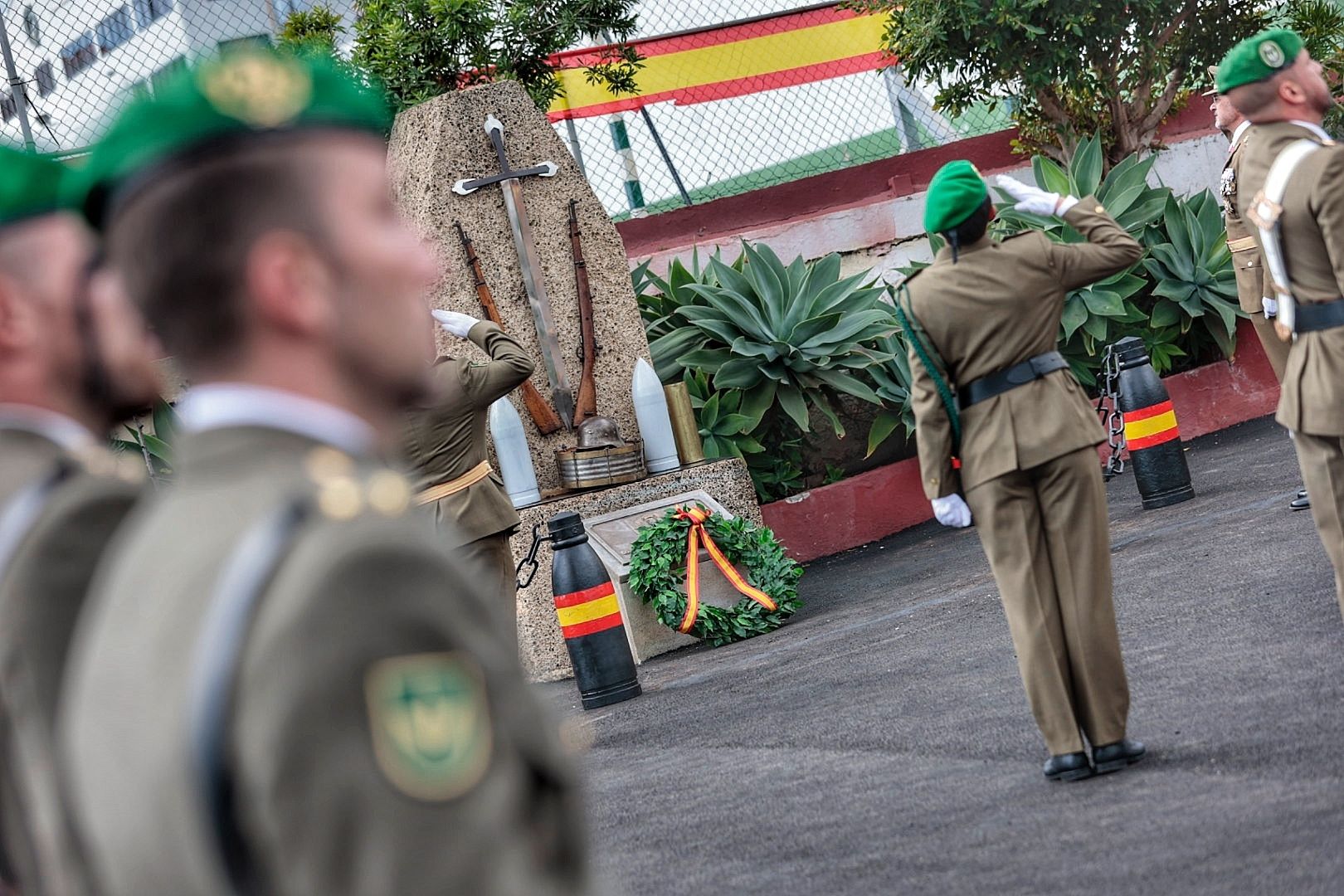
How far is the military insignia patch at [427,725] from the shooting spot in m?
1.17

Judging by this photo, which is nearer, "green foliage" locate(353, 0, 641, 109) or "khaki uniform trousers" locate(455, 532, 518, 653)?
"khaki uniform trousers" locate(455, 532, 518, 653)

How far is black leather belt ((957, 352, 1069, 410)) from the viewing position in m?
5.20

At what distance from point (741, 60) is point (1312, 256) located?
9.87 metres

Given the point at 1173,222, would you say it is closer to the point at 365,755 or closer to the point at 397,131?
the point at 397,131

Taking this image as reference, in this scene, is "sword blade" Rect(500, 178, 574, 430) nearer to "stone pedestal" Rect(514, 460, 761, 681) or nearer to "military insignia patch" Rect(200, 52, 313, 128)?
"stone pedestal" Rect(514, 460, 761, 681)

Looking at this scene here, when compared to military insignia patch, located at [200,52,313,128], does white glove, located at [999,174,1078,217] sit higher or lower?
higher

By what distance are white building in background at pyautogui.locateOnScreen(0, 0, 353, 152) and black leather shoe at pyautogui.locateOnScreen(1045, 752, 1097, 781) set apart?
8592 mm

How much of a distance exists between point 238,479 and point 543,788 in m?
0.35

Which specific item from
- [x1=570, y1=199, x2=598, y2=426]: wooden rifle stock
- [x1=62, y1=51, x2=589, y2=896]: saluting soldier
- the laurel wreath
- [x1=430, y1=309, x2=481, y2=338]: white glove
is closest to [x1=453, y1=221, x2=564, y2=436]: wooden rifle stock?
[x1=570, y1=199, x2=598, y2=426]: wooden rifle stock

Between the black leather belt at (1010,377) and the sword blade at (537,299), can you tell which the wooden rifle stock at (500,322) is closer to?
the sword blade at (537,299)

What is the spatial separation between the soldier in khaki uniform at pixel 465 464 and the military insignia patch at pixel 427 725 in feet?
18.4

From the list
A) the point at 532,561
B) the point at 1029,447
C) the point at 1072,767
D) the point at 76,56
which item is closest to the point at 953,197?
the point at 1029,447

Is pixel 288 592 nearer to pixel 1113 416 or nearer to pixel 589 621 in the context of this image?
pixel 589 621

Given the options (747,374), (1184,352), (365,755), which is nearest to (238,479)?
(365,755)
